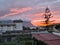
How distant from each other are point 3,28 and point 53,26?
42.2ft

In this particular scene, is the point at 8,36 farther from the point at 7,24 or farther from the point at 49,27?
the point at 49,27

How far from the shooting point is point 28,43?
18.5 meters

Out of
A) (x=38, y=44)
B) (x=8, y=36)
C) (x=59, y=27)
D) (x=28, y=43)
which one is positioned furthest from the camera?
(x=59, y=27)

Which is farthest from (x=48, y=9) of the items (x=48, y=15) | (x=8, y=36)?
(x=8, y=36)

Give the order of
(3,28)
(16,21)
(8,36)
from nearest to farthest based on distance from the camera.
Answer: (8,36), (3,28), (16,21)

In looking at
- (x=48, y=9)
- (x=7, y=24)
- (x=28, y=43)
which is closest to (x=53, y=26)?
(x=48, y=9)

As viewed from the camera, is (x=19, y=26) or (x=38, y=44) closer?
(x=38, y=44)

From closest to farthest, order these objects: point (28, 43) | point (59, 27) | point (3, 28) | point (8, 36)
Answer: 1. point (28, 43)
2. point (8, 36)
3. point (3, 28)
4. point (59, 27)

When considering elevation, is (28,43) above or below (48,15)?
below

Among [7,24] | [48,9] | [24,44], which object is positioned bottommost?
[24,44]

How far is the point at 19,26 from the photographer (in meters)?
43.2

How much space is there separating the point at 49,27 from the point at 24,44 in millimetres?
28578

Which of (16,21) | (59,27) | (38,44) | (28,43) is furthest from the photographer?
(59,27)

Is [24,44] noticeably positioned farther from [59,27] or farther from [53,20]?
[59,27]
